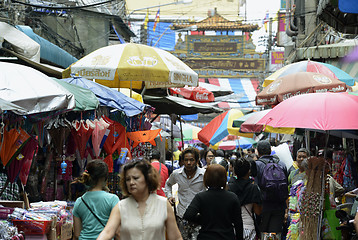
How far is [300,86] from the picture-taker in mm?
8945

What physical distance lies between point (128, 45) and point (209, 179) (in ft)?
13.9

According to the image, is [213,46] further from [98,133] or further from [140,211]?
[140,211]

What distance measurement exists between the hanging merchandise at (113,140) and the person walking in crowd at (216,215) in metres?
3.29

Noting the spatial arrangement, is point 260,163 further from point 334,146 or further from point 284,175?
point 334,146

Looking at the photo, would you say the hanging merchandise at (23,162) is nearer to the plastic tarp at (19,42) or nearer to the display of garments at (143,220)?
the display of garments at (143,220)

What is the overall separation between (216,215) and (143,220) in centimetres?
146

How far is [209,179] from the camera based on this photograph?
5387 mm

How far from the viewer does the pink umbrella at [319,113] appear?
615 cm

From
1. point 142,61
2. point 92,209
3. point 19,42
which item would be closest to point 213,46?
point 19,42

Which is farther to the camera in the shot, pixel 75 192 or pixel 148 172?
pixel 75 192

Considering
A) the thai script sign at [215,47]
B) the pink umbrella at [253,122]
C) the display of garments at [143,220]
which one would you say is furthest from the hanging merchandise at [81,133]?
the thai script sign at [215,47]

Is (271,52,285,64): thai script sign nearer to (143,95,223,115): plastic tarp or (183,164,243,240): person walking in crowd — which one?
(143,95,223,115): plastic tarp

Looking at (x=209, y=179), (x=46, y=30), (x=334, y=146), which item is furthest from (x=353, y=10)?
(x=46, y=30)

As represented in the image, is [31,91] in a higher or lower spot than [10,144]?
higher
